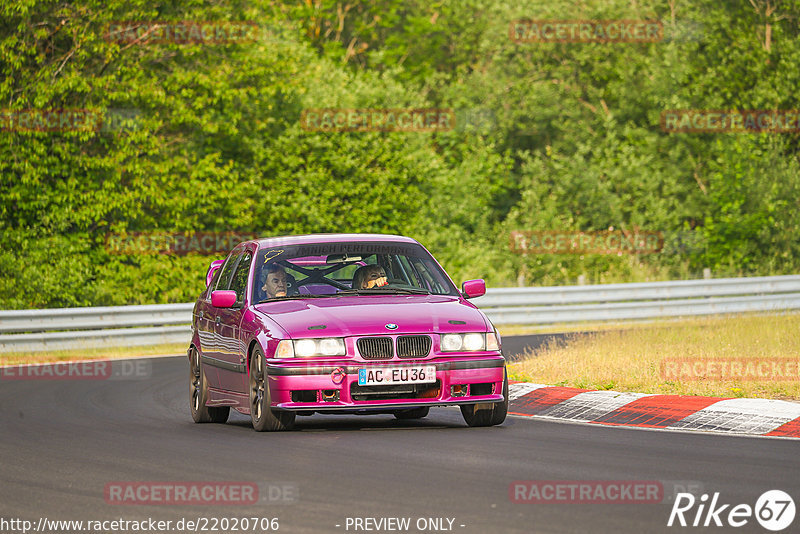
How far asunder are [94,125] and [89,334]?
766 centimetres

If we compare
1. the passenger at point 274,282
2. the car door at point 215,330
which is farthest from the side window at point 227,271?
the passenger at point 274,282

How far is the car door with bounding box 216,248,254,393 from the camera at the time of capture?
11516 mm

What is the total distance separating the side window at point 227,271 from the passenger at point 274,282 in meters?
1.01

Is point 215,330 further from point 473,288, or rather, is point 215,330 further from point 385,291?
point 473,288

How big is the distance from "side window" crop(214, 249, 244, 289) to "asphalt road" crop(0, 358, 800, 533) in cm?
130

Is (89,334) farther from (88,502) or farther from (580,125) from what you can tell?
(580,125)

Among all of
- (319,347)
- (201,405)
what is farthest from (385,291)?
(201,405)

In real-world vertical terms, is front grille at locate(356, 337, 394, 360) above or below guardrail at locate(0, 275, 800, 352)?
above

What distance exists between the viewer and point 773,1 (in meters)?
42.9

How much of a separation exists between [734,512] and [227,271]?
22.8 feet

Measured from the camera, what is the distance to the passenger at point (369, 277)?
11.9 meters

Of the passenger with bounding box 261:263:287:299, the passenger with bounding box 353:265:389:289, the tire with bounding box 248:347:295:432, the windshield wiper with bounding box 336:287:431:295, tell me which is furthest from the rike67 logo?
the passenger with bounding box 261:263:287:299

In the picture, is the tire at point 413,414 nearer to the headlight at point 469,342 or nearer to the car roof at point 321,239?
the car roof at point 321,239

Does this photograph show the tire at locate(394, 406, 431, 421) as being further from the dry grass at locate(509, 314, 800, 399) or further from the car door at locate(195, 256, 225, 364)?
the dry grass at locate(509, 314, 800, 399)
